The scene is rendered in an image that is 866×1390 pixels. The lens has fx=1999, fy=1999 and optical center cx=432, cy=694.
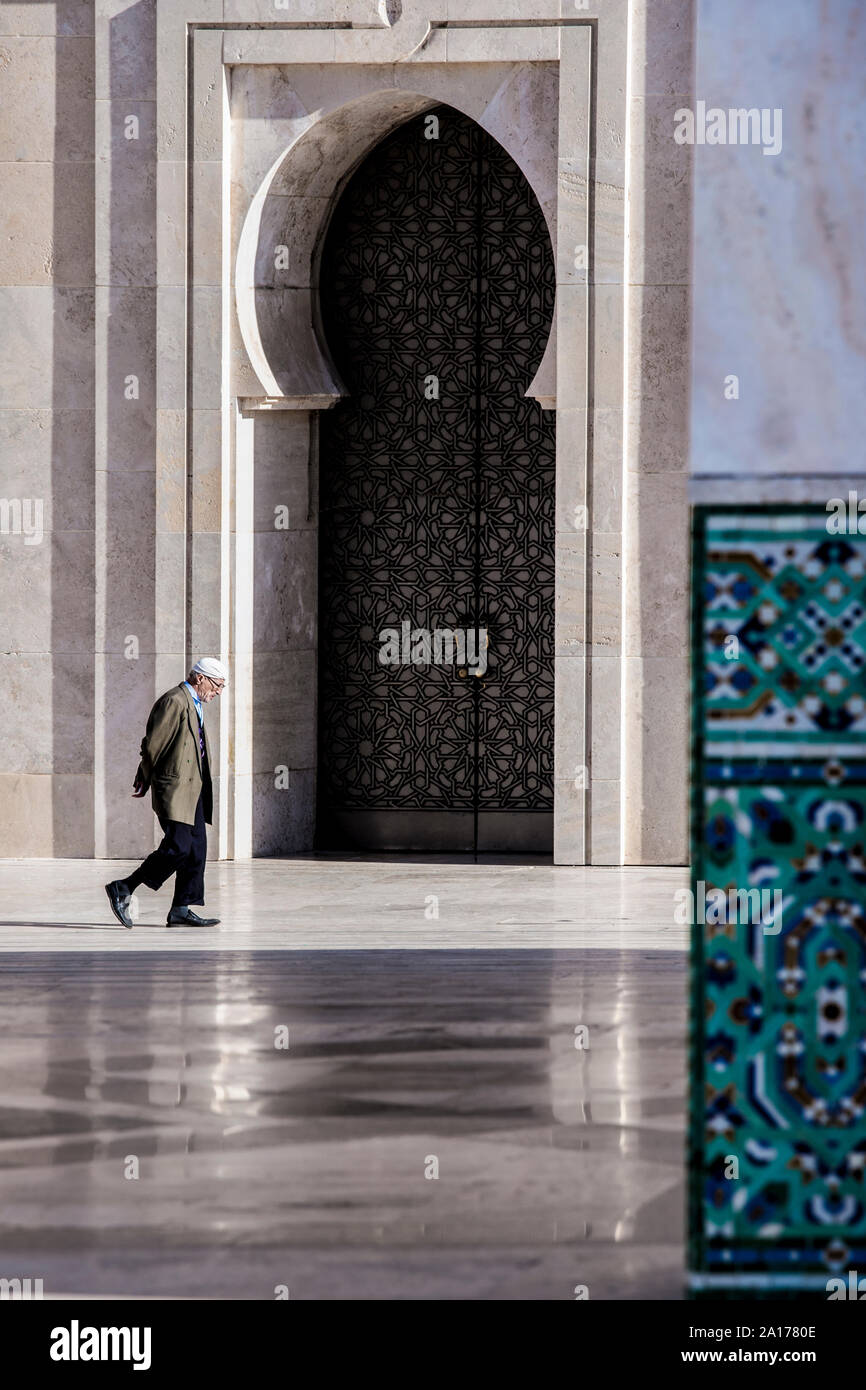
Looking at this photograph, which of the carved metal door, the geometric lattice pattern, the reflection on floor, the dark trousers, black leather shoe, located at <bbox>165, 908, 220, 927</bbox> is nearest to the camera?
the geometric lattice pattern

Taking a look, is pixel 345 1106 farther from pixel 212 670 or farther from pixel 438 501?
pixel 438 501

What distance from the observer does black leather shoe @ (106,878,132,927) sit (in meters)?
10.2

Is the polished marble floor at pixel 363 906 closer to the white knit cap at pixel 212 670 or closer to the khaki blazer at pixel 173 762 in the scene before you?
the khaki blazer at pixel 173 762

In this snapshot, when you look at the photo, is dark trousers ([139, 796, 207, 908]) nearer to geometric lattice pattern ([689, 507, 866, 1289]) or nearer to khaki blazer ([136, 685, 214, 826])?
khaki blazer ([136, 685, 214, 826])

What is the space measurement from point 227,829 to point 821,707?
9868 mm

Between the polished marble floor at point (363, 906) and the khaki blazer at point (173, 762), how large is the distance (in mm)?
631

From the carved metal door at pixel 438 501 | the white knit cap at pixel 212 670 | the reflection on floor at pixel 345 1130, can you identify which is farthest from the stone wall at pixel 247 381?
the reflection on floor at pixel 345 1130

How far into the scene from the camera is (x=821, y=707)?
3.44 meters

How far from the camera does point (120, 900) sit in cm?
1023

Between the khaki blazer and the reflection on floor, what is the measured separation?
5.53 feet

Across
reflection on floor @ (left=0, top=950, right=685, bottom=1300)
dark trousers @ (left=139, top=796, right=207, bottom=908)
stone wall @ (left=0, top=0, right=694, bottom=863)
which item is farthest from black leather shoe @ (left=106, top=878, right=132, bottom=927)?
stone wall @ (left=0, top=0, right=694, bottom=863)

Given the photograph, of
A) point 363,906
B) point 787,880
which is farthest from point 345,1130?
point 363,906

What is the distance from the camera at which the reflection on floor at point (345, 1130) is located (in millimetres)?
4387
